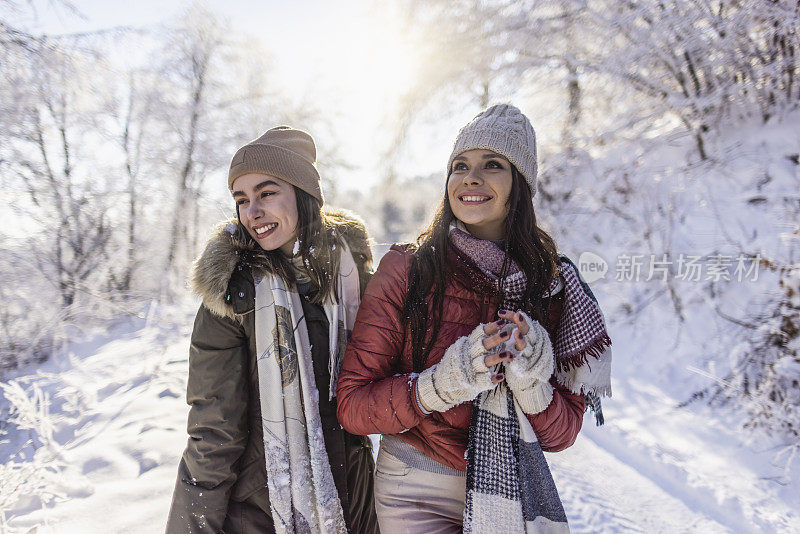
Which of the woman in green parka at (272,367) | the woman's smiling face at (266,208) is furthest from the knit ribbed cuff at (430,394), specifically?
the woman's smiling face at (266,208)

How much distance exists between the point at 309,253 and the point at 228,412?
651mm

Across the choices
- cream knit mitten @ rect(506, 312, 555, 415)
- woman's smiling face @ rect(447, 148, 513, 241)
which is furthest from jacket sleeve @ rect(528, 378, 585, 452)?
woman's smiling face @ rect(447, 148, 513, 241)

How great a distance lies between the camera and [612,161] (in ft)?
20.8

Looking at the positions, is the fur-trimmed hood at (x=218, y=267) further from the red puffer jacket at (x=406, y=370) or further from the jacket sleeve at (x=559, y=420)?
the jacket sleeve at (x=559, y=420)

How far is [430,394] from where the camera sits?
131 centimetres

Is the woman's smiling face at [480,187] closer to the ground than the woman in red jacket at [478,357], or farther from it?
farther from it

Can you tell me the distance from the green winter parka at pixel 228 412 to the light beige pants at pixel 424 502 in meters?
0.27

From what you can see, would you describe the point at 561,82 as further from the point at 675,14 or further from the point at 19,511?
the point at 19,511

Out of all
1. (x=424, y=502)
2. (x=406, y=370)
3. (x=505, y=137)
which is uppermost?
(x=505, y=137)

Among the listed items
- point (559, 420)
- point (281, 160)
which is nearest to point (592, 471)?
point (559, 420)

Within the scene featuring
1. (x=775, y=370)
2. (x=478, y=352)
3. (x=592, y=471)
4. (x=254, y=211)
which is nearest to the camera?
(x=478, y=352)

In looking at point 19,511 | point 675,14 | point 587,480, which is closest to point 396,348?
point 587,480

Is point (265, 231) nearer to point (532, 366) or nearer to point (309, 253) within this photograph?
point (309, 253)

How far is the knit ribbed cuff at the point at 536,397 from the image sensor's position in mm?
1330
